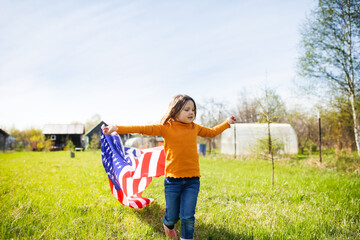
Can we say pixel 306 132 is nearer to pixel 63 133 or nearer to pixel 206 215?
pixel 206 215

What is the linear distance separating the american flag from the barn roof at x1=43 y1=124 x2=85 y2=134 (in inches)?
1830

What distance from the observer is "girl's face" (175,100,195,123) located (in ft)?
10.1

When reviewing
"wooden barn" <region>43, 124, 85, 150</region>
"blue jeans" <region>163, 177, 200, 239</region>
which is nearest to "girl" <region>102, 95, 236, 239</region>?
"blue jeans" <region>163, 177, 200, 239</region>

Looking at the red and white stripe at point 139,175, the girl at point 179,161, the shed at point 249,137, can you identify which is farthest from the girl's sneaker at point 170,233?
the shed at point 249,137

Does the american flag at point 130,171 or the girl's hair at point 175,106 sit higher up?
the girl's hair at point 175,106

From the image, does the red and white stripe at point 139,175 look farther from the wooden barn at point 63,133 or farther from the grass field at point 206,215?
the wooden barn at point 63,133

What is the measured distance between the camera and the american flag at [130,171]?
13.6 ft

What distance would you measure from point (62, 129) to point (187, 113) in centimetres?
5034

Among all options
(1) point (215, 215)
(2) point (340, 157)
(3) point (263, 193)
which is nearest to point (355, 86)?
(2) point (340, 157)

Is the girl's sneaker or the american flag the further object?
the american flag

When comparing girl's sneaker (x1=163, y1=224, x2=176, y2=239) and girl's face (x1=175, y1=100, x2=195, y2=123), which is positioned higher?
girl's face (x1=175, y1=100, x2=195, y2=123)

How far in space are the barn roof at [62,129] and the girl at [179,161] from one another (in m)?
48.4

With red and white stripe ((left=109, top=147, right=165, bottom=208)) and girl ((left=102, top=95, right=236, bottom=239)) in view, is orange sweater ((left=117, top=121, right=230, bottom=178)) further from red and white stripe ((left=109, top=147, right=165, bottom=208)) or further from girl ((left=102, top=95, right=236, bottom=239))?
red and white stripe ((left=109, top=147, right=165, bottom=208))

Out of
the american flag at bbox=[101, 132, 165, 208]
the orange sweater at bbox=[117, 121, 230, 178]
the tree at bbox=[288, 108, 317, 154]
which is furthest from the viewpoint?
the tree at bbox=[288, 108, 317, 154]
